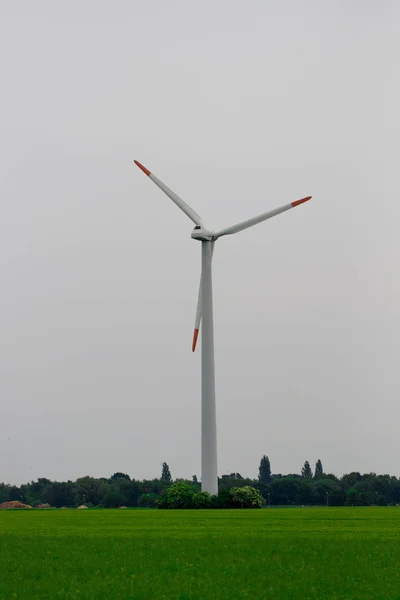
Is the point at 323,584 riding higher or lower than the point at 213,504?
lower

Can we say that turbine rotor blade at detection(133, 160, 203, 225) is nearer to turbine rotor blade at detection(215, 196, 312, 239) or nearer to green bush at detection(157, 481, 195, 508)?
turbine rotor blade at detection(215, 196, 312, 239)

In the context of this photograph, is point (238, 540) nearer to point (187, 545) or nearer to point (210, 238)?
point (187, 545)

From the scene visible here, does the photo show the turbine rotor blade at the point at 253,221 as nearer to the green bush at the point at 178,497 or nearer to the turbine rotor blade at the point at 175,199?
the turbine rotor blade at the point at 175,199

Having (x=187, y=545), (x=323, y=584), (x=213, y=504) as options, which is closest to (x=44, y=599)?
(x=323, y=584)

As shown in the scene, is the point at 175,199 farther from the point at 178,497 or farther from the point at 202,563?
the point at 202,563

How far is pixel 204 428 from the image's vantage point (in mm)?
93625

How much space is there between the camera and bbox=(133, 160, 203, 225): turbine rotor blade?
100438 millimetres

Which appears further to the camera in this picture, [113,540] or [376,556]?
[113,540]

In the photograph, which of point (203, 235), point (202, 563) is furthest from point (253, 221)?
point (202, 563)

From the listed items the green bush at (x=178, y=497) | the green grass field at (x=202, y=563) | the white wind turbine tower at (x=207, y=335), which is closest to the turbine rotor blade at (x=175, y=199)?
the white wind turbine tower at (x=207, y=335)

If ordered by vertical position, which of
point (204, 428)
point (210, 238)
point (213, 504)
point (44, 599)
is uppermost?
point (210, 238)

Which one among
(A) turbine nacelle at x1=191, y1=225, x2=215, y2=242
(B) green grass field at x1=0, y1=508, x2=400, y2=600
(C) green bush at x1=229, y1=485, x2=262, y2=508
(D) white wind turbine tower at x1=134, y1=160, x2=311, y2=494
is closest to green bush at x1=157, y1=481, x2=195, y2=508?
(D) white wind turbine tower at x1=134, y1=160, x2=311, y2=494

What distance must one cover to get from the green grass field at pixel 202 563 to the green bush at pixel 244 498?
119 ft

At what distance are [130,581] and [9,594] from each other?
3.92 metres
